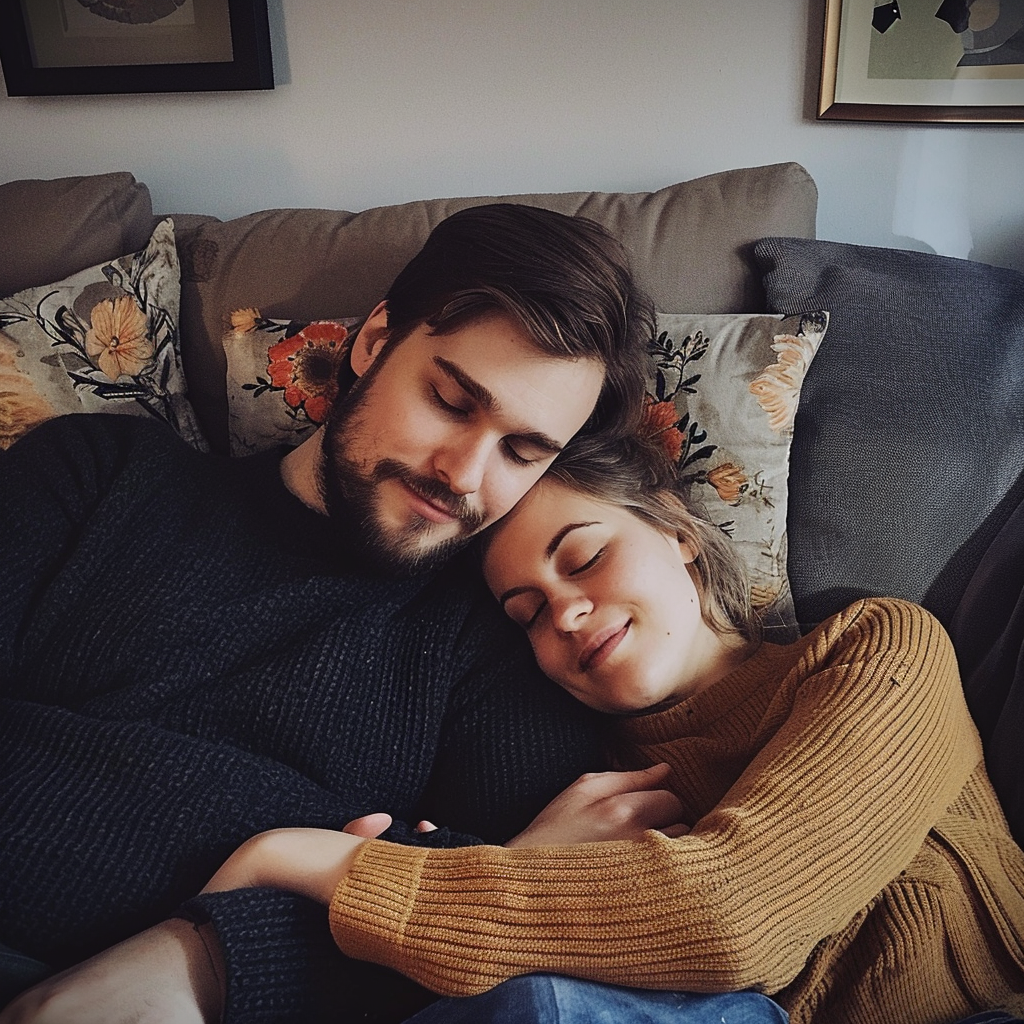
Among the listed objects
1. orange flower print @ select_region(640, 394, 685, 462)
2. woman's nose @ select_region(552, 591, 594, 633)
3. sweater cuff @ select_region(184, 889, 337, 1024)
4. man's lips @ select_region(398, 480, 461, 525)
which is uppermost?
orange flower print @ select_region(640, 394, 685, 462)

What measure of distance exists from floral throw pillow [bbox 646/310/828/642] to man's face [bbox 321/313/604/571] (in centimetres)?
14

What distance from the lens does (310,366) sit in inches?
52.8

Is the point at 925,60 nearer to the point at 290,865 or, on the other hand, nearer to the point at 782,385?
the point at 782,385

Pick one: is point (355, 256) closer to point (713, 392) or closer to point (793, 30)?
point (713, 392)

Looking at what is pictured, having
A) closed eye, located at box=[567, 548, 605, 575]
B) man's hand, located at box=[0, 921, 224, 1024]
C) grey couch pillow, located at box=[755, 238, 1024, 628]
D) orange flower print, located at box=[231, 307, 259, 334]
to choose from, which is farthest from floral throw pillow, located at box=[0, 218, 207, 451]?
grey couch pillow, located at box=[755, 238, 1024, 628]

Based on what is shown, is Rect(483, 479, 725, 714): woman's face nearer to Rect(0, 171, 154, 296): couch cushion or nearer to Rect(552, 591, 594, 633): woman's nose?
Rect(552, 591, 594, 633): woman's nose

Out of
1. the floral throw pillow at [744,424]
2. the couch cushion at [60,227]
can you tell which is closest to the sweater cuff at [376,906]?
the floral throw pillow at [744,424]

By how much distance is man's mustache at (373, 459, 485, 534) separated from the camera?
1.13 meters

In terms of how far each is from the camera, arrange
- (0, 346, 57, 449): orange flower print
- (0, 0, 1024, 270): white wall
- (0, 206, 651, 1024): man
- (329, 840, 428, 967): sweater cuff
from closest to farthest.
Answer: (329, 840, 428, 967): sweater cuff
(0, 206, 651, 1024): man
(0, 346, 57, 449): orange flower print
(0, 0, 1024, 270): white wall

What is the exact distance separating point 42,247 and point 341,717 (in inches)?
34.8

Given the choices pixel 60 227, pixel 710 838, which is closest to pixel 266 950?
pixel 710 838

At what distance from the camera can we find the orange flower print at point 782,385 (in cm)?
123

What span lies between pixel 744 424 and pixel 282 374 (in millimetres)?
641

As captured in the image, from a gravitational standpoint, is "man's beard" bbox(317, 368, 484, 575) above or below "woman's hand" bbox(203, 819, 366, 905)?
above
